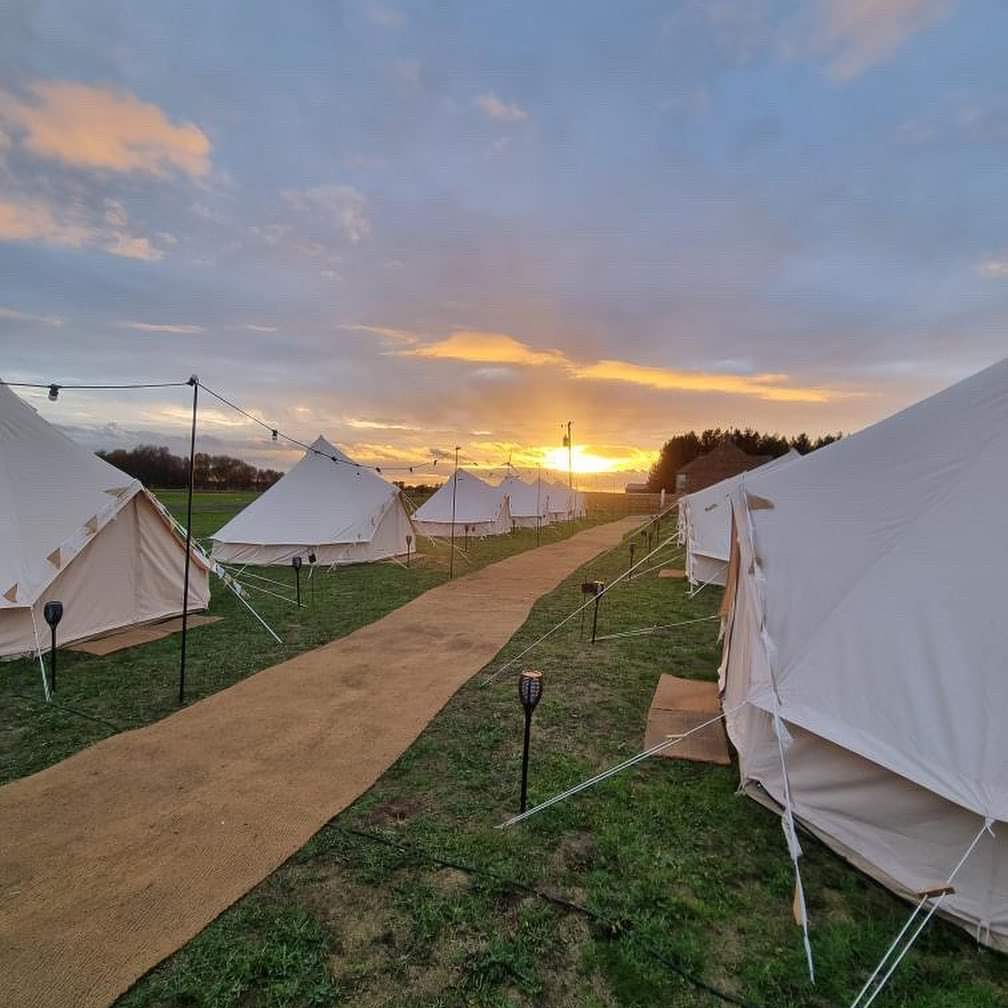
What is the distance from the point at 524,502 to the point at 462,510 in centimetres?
788

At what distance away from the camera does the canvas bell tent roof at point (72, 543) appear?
7.21 meters

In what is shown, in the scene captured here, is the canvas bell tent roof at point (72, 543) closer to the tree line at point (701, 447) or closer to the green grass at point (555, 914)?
the green grass at point (555, 914)

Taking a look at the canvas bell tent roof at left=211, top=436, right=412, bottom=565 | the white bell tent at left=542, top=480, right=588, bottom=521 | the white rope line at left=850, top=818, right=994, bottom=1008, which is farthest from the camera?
the white bell tent at left=542, top=480, right=588, bottom=521

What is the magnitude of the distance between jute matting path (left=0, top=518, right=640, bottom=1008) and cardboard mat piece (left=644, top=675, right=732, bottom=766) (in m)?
2.28

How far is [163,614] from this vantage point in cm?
932

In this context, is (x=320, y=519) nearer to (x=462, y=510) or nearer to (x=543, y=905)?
(x=462, y=510)

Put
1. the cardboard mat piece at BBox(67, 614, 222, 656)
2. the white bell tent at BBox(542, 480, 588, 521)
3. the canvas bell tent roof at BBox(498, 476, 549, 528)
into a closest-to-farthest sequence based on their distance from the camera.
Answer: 1. the cardboard mat piece at BBox(67, 614, 222, 656)
2. the canvas bell tent roof at BBox(498, 476, 549, 528)
3. the white bell tent at BBox(542, 480, 588, 521)

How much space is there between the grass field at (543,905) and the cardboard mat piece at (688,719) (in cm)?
18

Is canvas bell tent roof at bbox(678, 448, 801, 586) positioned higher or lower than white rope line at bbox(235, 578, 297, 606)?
higher

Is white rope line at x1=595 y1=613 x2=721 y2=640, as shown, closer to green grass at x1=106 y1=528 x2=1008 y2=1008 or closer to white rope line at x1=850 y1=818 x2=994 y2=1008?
green grass at x1=106 y1=528 x2=1008 y2=1008

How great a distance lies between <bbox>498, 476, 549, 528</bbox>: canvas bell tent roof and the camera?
108ft

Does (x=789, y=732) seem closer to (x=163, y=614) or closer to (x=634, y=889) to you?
(x=634, y=889)

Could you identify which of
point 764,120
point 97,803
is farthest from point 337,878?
point 764,120

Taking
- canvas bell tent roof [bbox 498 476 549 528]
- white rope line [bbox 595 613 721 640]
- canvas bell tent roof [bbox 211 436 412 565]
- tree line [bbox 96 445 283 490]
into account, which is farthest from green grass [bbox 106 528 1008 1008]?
tree line [bbox 96 445 283 490]
